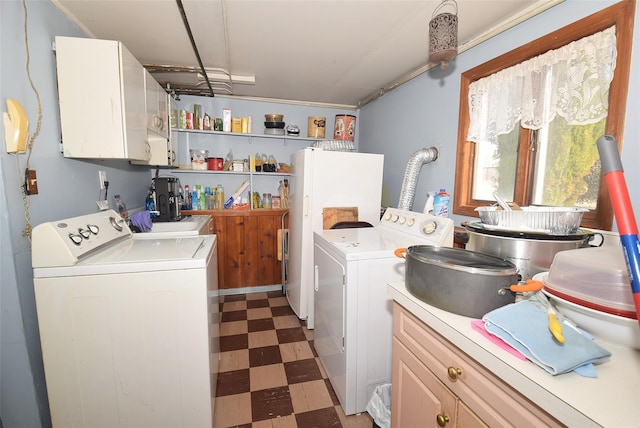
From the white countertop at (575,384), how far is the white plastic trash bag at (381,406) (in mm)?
929

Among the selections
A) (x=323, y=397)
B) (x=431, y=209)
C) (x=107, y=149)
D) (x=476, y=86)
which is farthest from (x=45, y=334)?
(x=476, y=86)

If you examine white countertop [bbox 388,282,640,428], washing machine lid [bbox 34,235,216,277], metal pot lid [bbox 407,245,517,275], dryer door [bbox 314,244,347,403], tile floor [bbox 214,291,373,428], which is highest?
metal pot lid [bbox 407,245,517,275]

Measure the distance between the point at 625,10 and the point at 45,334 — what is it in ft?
9.66

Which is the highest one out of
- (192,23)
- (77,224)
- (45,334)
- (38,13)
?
(192,23)

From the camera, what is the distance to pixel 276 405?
1675 mm

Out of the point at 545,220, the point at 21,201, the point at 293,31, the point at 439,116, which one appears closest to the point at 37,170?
the point at 21,201

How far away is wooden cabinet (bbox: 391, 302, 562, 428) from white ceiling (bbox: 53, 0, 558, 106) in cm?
176

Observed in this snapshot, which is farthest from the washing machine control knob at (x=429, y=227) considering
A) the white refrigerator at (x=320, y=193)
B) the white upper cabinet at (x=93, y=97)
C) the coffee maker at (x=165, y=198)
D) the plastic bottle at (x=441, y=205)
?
the coffee maker at (x=165, y=198)

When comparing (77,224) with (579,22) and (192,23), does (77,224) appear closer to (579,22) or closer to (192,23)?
(192,23)

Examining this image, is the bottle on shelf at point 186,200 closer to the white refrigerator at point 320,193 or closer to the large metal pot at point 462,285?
the white refrigerator at point 320,193

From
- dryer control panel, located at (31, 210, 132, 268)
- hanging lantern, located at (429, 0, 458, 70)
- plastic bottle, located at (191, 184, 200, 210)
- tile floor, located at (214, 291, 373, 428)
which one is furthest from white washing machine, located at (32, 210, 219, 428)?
plastic bottle, located at (191, 184, 200, 210)

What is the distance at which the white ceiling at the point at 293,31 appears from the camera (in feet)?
5.30

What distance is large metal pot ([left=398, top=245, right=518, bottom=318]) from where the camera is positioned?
0.77 metres

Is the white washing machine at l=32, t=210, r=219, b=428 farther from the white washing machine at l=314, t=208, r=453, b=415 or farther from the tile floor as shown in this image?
the white washing machine at l=314, t=208, r=453, b=415
